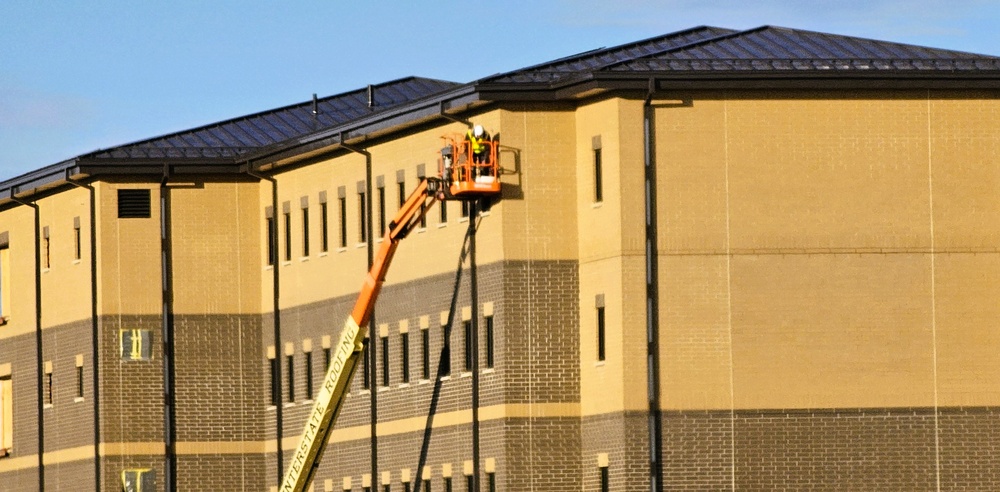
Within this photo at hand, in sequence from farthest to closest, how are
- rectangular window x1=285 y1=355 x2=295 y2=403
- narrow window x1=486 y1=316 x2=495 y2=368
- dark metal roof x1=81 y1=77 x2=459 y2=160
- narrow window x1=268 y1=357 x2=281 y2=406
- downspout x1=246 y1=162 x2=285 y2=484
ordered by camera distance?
dark metal roof x1=81 y1=77 x2=459 y2=160
narrow window x1=268 y1=357 x2=281 y2=406
downspout x1=246 y1=162 x2=285 y2=484
rectangular window x1=285 y1=355 x2=295 y2=403
narrow window x1=486 y1=316 x2=495 y2=368

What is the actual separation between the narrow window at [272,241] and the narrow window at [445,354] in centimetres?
1089

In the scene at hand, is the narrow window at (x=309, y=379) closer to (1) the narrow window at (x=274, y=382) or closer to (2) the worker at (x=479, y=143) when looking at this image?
(1) the narrow window at (x=274, y=382)

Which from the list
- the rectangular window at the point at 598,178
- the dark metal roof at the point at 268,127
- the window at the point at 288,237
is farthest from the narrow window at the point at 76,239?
the rectangular window at the point at 598,178

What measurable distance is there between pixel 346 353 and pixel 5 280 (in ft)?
62.7

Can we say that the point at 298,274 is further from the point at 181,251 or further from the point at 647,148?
the point at 647,148

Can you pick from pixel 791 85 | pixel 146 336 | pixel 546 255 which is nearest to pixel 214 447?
pixel 146 336

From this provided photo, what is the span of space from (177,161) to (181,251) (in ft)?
7.91

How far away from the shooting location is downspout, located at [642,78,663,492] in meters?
69.5

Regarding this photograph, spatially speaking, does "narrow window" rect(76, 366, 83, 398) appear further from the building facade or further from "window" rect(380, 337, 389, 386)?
the building facade

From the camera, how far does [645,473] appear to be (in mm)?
69438

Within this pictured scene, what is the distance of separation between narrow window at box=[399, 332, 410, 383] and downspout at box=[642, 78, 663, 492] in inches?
369

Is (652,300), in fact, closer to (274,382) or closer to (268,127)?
(274,382)

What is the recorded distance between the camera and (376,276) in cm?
7550

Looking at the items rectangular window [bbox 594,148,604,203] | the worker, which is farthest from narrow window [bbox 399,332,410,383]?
rectangular window [bbox 594,148,604,203]
